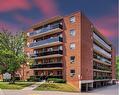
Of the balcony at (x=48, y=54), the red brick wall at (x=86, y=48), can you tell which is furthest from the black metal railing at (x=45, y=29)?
the red brick wall at (x=86, y=48)

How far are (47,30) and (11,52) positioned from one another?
38.9 feet

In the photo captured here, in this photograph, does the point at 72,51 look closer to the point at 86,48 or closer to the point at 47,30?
the point at 86,48

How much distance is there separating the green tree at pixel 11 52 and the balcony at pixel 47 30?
273 inches

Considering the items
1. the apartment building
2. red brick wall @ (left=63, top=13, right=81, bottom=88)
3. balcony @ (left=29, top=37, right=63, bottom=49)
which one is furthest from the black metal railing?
balcony @ (left=29, top=37, right=63, bottom=49)

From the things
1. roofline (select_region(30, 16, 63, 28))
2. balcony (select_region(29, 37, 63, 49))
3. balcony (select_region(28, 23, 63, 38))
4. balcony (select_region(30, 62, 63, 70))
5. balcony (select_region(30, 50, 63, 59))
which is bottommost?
balcony (select_region(30, 62, 63, 70))

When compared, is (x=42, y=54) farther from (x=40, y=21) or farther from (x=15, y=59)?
(x=15, y=59)

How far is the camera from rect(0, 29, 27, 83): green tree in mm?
41688

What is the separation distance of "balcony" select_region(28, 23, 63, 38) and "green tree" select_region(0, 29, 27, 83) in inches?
273

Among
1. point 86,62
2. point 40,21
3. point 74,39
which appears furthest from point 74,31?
point 40,21

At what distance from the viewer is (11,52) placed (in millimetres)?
42125

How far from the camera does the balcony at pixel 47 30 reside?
49.1 meters

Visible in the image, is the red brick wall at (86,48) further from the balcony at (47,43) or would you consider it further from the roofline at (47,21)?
the roofline at (47,21)

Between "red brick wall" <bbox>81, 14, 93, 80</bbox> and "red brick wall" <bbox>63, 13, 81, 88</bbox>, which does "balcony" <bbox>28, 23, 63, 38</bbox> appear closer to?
"red brick wall" <bbox>63, 13, 81, 88</bbox>

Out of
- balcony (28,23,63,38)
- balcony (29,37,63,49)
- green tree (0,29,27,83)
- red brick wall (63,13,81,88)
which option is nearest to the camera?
green tree (0,29,27,83)
